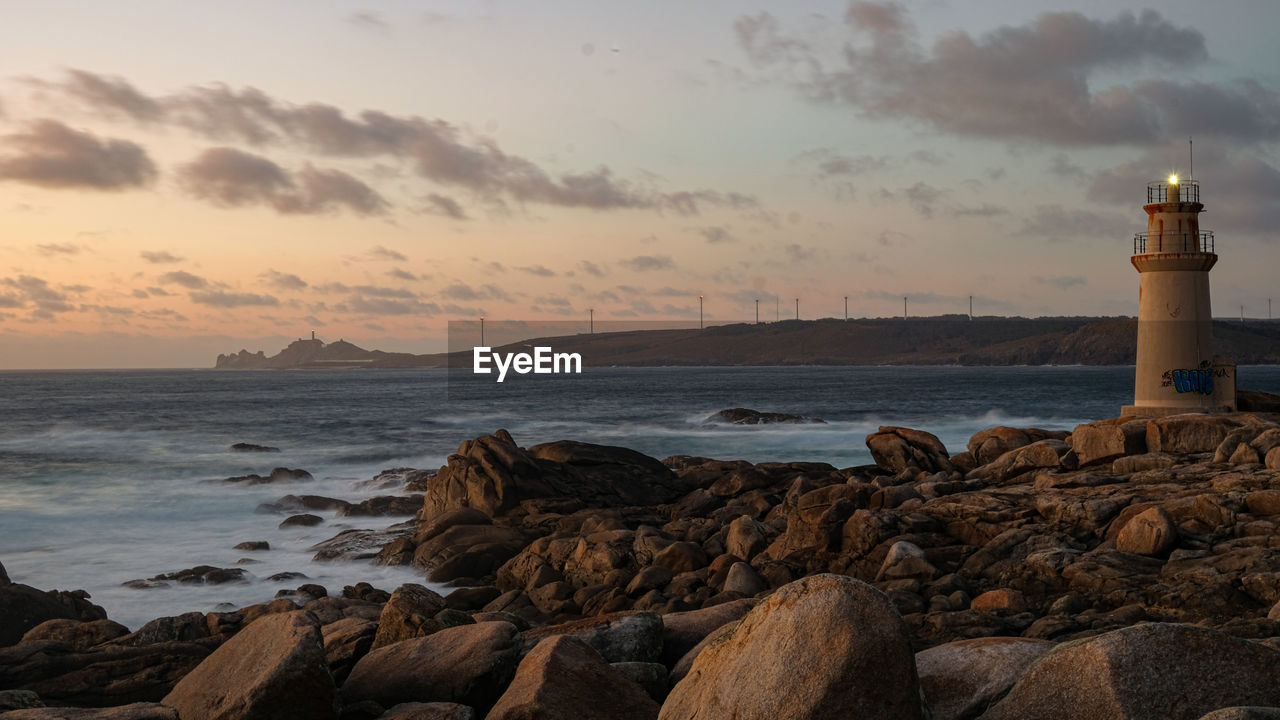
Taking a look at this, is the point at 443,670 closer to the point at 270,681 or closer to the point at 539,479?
the point at 270,681

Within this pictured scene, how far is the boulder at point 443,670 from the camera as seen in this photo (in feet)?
24.1

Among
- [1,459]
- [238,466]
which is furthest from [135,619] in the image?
[1,459]

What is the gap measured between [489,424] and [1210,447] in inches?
2088

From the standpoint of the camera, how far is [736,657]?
228 inches

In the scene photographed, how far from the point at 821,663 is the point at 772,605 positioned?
0.55 meters

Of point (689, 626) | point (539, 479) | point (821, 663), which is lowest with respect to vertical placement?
point (539, 479)

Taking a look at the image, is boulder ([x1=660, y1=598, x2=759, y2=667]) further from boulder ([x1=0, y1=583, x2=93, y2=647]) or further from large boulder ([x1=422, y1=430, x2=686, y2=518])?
large boulder ([x1=422, y1=430, x2=686, y2=518])

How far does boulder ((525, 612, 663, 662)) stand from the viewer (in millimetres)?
8180

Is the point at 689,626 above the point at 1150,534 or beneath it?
beneath

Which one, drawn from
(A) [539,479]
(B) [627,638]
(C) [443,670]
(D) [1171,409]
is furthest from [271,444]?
(C) [443,670]

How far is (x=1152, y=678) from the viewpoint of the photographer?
541 cm

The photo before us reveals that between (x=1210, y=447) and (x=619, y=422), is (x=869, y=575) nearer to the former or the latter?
(x=1210, y=447)

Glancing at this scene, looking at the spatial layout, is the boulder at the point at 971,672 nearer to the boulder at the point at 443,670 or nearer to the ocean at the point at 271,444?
the boulder at the point at 443,670

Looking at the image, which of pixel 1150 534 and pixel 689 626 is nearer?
pixel 689 626
